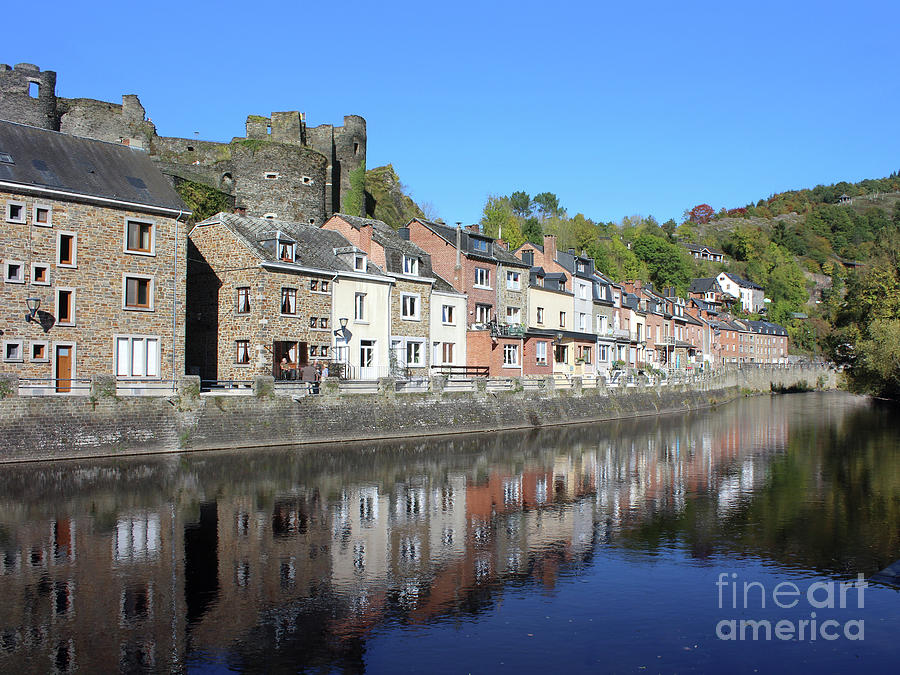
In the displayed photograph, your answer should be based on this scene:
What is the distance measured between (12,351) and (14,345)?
23 cm

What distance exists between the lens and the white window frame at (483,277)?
52.5 metres

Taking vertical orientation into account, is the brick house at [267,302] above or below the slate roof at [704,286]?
below

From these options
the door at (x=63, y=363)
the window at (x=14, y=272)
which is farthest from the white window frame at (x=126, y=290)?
the window at (x=14, y=272)

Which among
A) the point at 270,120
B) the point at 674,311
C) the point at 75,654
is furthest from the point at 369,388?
the point at 674,311

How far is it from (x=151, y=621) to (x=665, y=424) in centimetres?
4107

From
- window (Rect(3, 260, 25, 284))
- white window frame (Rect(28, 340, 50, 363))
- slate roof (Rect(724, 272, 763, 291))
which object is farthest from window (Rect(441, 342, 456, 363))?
slate roof (Rect(724, 272, 763, 291))

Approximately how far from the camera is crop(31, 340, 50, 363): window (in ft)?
100

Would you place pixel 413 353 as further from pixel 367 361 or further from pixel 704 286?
pixel 704 286

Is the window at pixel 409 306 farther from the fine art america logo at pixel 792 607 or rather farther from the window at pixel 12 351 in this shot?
the fine art america logo at pixel 792 607

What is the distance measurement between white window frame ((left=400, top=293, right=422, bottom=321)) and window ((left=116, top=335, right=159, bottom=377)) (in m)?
15.5

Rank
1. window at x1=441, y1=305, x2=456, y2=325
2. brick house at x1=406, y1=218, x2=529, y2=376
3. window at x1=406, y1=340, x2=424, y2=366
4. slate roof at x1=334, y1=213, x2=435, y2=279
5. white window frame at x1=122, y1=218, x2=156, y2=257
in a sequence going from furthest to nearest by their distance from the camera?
1. brick house at x1=406, y1=218, x2=529, y2=376
2. window at x1=441, y1=305, x2=456, y2=325
3. window at x1=406, y1=340, x2=424, y2=366
4. slate roof at x1=334, y1=213, x2=435, y2=279
5. white window frame at x1=122, y1=218, x2=156, y2=257

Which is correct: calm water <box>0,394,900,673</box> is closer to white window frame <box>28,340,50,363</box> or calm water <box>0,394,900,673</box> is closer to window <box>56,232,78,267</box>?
white window frame <box>28,340,50,363</box>

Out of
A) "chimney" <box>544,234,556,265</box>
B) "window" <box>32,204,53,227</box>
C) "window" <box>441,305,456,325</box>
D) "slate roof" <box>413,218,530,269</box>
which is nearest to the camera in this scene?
"window" <box>32,204,53,227</box>

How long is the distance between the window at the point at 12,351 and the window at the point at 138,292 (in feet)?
14.4
